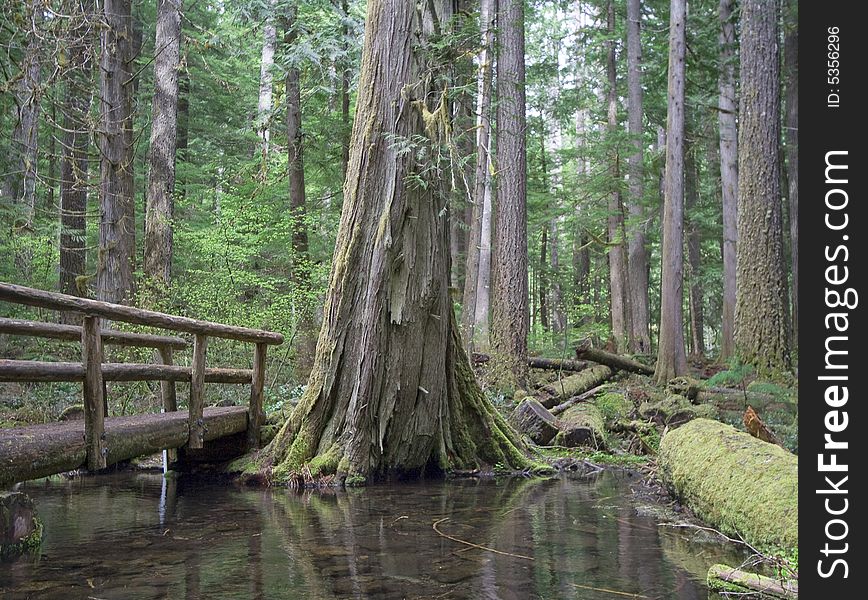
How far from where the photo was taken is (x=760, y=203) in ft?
45.3

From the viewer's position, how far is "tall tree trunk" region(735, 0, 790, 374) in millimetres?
13391

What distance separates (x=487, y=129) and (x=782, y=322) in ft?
25.3

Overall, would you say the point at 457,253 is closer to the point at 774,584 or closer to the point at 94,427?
the point at 94,427

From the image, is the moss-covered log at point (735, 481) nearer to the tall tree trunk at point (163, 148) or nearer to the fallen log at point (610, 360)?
the fallen log at point (610, 360)

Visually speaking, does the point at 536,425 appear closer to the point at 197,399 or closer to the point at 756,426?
the point at 756,426

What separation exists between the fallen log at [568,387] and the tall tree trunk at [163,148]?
761cm

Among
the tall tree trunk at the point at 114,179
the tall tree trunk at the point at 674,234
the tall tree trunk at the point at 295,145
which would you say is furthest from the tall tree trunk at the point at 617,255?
the tall tree trunk at the point at 114,179

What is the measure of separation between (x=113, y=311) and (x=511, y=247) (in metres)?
10.0

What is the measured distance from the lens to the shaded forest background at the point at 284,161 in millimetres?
10875

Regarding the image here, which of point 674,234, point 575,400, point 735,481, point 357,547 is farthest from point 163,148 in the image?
point 735,481

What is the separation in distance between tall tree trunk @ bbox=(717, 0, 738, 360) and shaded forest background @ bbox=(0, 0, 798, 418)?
0.07 m

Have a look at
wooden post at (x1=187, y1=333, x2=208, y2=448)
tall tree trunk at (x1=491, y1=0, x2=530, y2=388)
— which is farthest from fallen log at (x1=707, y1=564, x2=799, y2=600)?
tall tree trunk at (x1=491, y1=0, x2=530, y2=388)
